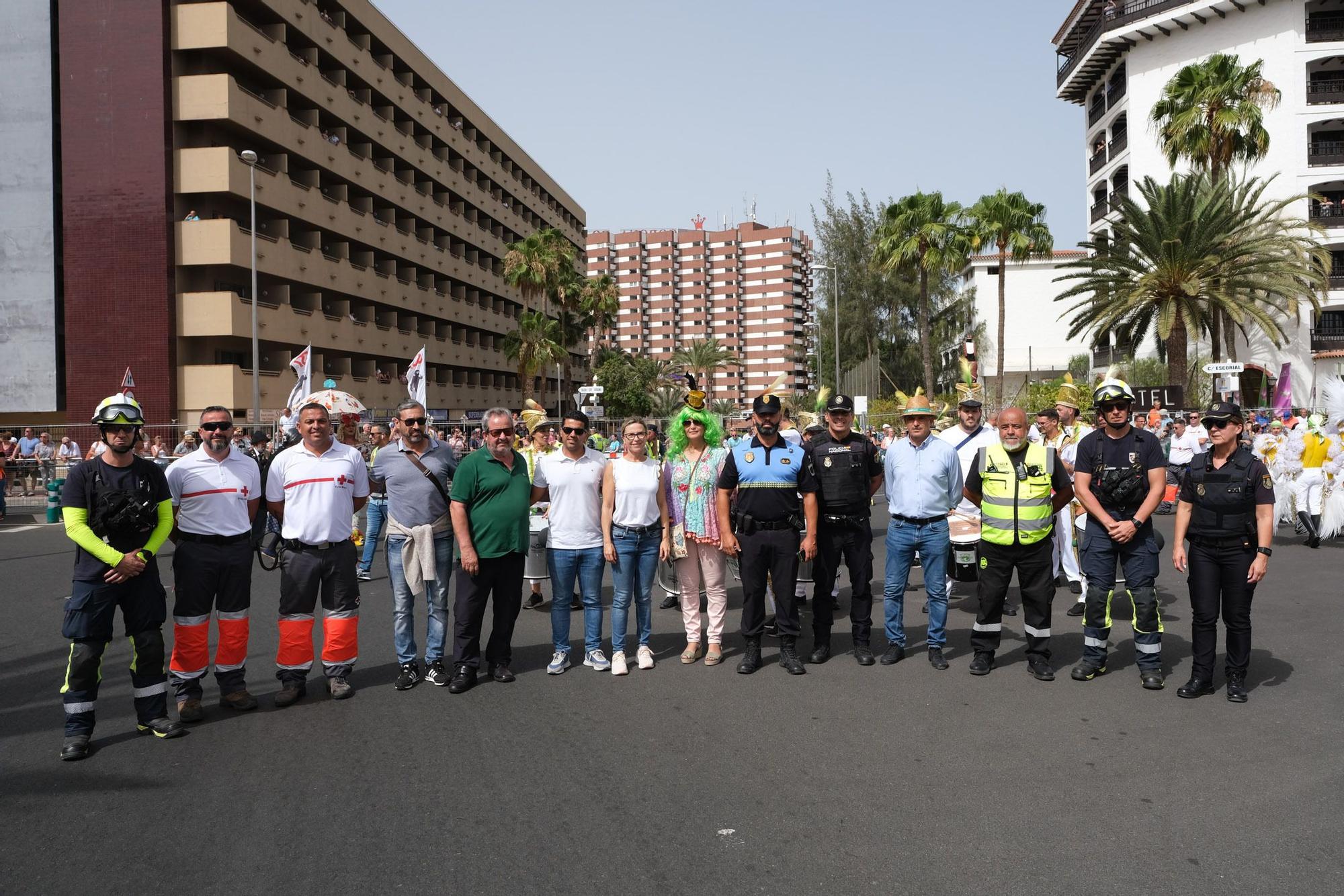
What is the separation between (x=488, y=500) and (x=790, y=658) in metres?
2.48

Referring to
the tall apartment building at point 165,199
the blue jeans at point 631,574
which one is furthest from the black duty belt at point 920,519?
the tall apartment building at point 165,199

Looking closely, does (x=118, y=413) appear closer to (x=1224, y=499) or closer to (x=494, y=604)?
(x=494, y=604)

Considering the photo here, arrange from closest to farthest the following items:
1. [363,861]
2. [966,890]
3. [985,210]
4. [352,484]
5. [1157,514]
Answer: [966,890] < [363,861] < [352,484] < [1157,514] < [985,210]

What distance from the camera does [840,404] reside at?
749cm

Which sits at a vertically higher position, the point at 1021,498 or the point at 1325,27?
the point at 1325,27

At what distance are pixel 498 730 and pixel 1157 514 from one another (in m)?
16.9

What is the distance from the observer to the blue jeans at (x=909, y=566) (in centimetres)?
751

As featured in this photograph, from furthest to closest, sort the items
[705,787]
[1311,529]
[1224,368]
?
[1224,368] → [1311,529] → [705,787]

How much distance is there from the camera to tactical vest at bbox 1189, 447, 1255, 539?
651 centimetres

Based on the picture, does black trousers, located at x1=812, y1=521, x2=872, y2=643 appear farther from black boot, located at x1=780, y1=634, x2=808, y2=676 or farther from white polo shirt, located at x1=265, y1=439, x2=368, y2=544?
white polo shirt, located at x1=265, y1=439, x2=368, y2=544

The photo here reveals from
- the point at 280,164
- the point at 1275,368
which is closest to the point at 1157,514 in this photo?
the point at 1275,368

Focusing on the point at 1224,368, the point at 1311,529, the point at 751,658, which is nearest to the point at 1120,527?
the point at 751,658

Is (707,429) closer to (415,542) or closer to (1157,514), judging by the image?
(415,542)

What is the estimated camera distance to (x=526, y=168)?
245 ft
